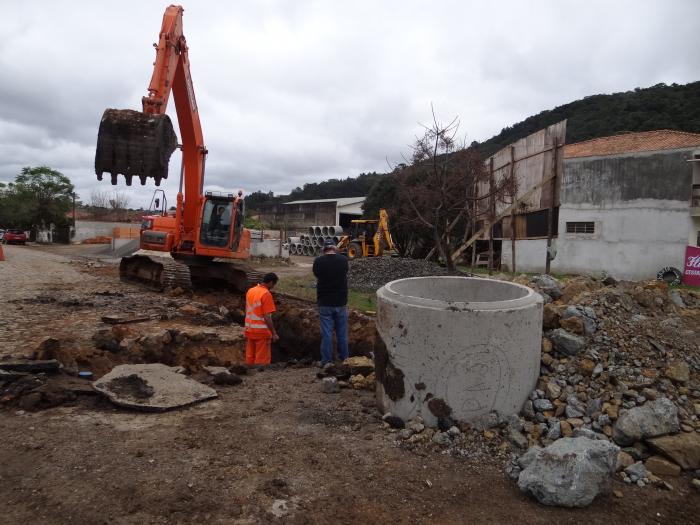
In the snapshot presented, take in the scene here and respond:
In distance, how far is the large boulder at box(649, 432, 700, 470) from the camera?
10.1 ft

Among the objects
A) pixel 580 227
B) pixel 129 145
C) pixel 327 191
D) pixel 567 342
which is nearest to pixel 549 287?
pixel 567 342

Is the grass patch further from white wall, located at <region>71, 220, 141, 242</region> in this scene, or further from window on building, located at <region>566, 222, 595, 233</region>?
white wall, located at <region>71, 220, 141, 242</region>

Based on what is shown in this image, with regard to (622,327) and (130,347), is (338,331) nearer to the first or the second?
(130,347)

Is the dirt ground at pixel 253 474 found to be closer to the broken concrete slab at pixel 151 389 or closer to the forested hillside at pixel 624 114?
the broken concrete slab at pixel 151 389

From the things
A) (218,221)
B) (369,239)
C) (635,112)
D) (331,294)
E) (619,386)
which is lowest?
(619,386)

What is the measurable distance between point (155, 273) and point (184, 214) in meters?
1.93

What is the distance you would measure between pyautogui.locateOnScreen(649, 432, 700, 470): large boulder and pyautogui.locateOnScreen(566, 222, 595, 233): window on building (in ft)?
58.0

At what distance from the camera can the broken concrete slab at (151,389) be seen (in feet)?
12.9

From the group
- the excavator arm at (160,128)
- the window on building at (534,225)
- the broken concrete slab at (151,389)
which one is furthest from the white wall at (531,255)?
the broken concrete slab at (151,389)

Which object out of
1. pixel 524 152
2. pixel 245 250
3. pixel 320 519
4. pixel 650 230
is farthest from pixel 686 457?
pixel 650 230

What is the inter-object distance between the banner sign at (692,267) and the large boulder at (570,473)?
1647 centimetres

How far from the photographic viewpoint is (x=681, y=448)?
312cm

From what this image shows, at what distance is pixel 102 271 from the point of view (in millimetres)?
17438

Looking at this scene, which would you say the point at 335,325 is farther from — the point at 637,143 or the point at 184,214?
the point at 637,143
